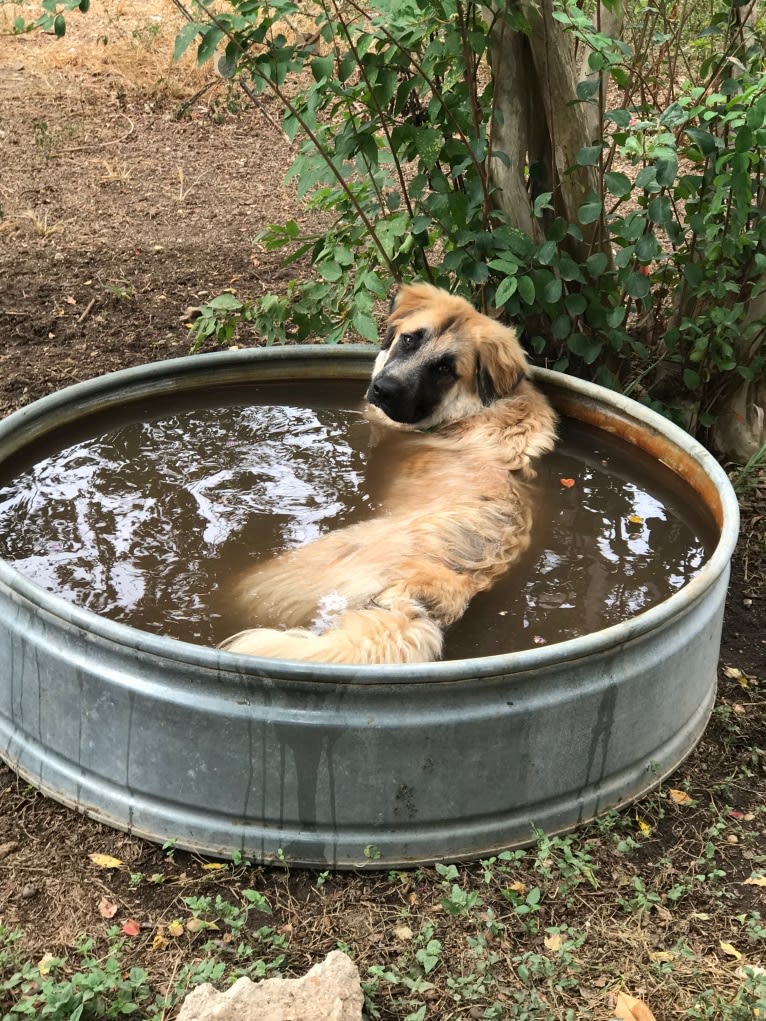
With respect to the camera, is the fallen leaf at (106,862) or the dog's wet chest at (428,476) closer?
the fallen leaf at (106,862)

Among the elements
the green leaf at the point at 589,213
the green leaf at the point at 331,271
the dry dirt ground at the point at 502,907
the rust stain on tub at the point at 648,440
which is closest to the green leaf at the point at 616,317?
the rust stain on tub at the point at 648,440

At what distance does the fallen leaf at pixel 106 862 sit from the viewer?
3.06 meters

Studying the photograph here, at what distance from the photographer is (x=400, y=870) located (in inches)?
121

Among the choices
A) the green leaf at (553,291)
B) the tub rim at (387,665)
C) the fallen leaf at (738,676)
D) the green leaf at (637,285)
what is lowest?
the fallen leaf at (738,676)

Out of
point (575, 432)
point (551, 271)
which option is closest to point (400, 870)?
point (575, 432)

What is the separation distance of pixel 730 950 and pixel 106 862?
5.89ft

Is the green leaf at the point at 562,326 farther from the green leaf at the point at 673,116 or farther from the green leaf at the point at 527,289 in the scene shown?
the green leaf at the point at 673,116

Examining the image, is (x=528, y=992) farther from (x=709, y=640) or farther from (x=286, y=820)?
(x=709, y=640)

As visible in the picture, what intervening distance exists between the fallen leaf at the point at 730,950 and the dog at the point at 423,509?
1.15m

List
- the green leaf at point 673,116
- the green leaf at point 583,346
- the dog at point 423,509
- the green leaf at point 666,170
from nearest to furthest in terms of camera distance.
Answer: the dog at point 423,509 → the green leaf at point 673,116 → the green leaf at point 666,170 → the green leaf at point 583,346

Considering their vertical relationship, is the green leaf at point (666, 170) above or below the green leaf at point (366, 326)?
above

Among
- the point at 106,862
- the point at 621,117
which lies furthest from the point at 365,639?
the point at 621,117

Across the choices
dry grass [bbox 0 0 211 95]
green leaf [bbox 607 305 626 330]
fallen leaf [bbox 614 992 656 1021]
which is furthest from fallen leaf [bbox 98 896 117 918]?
dry grass [bbox 0 0 211 95]

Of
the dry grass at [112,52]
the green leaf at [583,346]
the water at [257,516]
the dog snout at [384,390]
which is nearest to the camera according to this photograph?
the water at [257,516]
